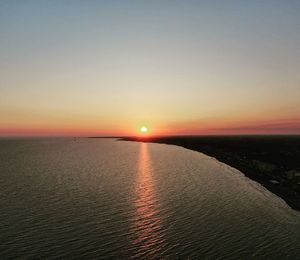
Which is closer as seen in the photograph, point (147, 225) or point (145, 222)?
point (147, 225)

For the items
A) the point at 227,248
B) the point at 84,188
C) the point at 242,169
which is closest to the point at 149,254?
the point at 227,248

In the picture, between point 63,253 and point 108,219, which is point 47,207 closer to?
point 108,219

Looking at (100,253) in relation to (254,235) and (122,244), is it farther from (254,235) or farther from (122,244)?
(254,235)

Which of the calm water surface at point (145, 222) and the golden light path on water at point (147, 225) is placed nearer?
the calm water surface at point (145, 222)

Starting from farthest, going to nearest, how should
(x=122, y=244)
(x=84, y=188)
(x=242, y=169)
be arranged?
(x=242, y=169)
(x=84, y=188)
(x=122, y=244)

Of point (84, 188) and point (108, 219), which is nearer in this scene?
point (108, 219)

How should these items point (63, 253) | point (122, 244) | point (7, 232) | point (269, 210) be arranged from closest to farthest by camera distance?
point (63, 253), point (122, 244), point (7, 232), point (269, 210)

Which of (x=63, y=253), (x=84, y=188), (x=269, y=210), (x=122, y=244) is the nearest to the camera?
(x=63, y=253)

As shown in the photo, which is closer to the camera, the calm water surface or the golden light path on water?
the calm water surface

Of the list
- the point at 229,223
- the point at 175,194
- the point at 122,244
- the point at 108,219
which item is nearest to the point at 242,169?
the point at 175,194
